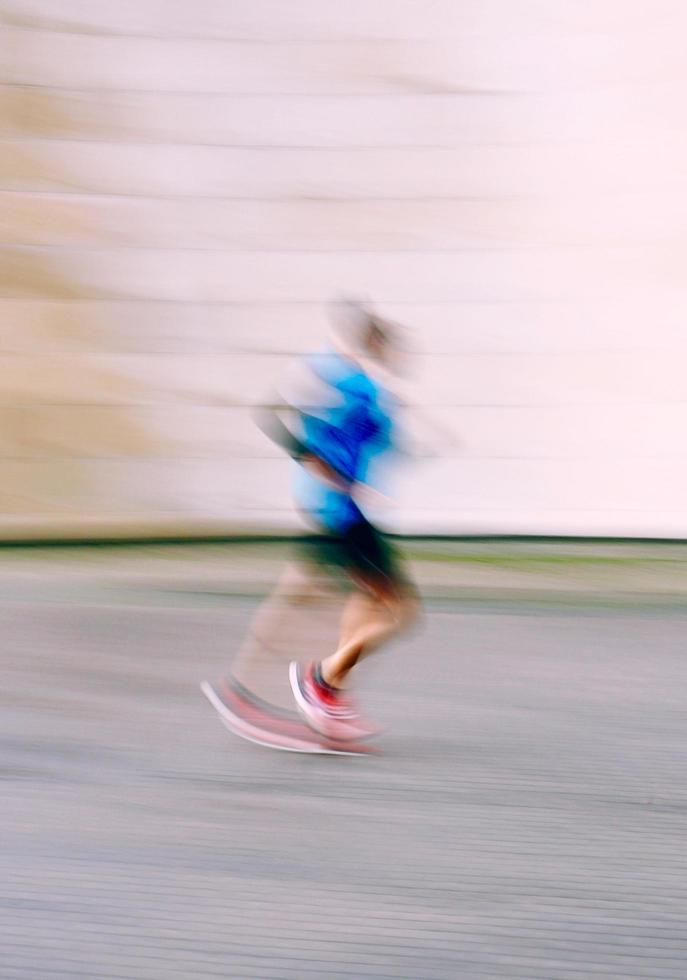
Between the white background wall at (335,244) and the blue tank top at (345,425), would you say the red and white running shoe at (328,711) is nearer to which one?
the blue tank top at (345,425)

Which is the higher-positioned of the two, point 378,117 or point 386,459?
point 378,117

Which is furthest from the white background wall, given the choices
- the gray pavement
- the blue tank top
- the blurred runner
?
the blue tank top

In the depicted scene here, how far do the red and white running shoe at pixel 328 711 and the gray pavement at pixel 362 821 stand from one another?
0.12 metres

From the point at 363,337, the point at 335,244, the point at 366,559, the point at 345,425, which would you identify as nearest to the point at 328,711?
the point at 366,559

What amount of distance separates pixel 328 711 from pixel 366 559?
0.59m

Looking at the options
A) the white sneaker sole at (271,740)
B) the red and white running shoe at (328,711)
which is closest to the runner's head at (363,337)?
the red and white running shoe at (328,711)

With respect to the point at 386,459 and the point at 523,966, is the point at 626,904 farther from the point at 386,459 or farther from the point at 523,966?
the point at 386,459

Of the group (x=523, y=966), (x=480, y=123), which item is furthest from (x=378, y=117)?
(x=523, y=966)

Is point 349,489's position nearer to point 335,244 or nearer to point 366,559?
point 366,559

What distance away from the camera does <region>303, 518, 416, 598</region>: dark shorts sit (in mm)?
5312

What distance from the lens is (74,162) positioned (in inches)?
426

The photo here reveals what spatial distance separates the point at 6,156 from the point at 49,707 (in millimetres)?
6134

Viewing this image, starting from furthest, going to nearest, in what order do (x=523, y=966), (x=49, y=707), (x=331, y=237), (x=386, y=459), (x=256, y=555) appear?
(x=331, y=237) → (x=256, y=555) → (x=49, y=707) → (x=386, y=459) → (x=523, y=966)

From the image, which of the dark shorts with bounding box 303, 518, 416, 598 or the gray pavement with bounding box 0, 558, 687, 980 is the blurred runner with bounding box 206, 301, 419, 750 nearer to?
the dark shorts with bounding box 303, 518, 416, 598
